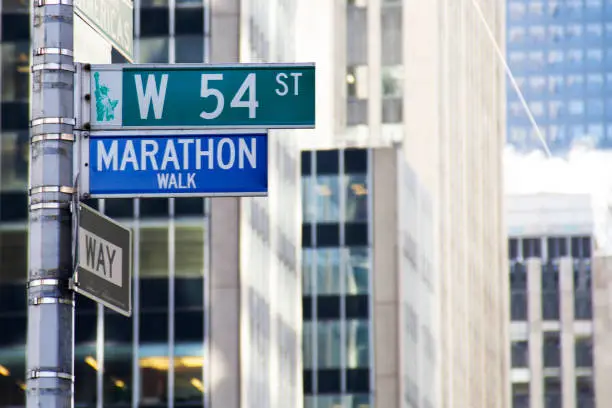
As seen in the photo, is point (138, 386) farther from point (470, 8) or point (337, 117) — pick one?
point (470, 8)

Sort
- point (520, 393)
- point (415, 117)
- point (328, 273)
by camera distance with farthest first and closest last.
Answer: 1. point (520, 393)
2. point (415, 117)
3. point (328, 273)

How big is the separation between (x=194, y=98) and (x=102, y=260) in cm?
111

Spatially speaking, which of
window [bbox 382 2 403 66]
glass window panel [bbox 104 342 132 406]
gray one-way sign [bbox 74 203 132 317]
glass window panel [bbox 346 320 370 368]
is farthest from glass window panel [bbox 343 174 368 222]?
gray one-way sign [bbox 74 203 132 317]

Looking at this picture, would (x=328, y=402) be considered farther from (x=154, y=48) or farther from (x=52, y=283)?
A: (x=52, y=283)

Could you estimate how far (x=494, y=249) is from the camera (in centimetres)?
14500

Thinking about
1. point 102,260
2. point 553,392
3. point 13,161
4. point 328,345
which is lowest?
point 553,392

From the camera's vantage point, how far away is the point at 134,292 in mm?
55688

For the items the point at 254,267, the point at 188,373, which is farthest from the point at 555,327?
the point at 188,373

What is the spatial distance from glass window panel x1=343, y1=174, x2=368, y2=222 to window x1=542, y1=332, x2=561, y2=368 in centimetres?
8689

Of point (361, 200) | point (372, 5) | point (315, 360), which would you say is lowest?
point (315, 360)

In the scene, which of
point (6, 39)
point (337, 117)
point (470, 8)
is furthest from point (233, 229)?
point (470, 8)

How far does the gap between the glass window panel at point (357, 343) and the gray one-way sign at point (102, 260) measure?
8435cm

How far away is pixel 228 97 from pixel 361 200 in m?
86.2

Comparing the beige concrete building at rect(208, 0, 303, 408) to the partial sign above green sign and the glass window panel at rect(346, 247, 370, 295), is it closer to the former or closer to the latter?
the glass window panel at rect(346, 247, 370, 295)
